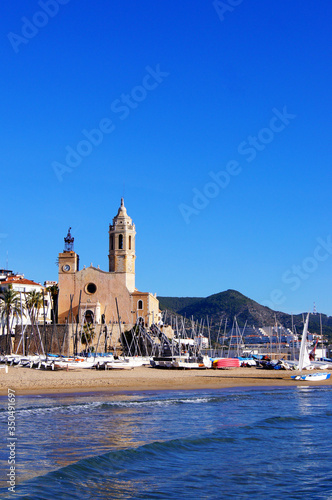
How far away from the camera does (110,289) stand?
75375 mm

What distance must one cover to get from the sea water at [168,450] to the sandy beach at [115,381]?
7526mm

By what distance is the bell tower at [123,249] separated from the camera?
76.2 metres

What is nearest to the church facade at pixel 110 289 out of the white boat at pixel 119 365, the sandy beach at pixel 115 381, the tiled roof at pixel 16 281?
the tiled roof at pixel 16 281

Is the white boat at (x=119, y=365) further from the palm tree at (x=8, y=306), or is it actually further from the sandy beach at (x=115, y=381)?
the palm tree at (x=8, y=306)

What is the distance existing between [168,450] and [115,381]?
24523mm

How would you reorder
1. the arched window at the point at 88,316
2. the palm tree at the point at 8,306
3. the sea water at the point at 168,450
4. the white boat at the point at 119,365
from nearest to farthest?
the sea water at the point at 168,450
the white boat at the point at 119,365
the palm tree at the point at 8,306
the arched window at the point at 88,316

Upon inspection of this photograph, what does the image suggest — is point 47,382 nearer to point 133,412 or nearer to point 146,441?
point 133,412

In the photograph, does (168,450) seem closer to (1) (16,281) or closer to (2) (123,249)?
(2) (123,249)

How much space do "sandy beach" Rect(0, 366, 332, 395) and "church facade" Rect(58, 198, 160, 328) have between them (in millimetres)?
24300

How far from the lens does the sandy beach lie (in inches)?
1454

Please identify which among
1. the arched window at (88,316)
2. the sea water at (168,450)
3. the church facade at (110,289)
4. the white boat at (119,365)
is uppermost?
the church facade at (110,289)

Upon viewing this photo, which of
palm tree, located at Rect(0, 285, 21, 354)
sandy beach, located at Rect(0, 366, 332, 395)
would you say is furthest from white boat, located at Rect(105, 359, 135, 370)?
palm tree, located at Rect(0, 285, 21, 354)

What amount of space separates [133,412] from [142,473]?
427 inches

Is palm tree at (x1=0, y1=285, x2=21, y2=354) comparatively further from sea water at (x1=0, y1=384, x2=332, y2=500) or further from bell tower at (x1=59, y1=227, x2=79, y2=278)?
sea water at (x1=0, y1=384, x2=332, y2=500)
